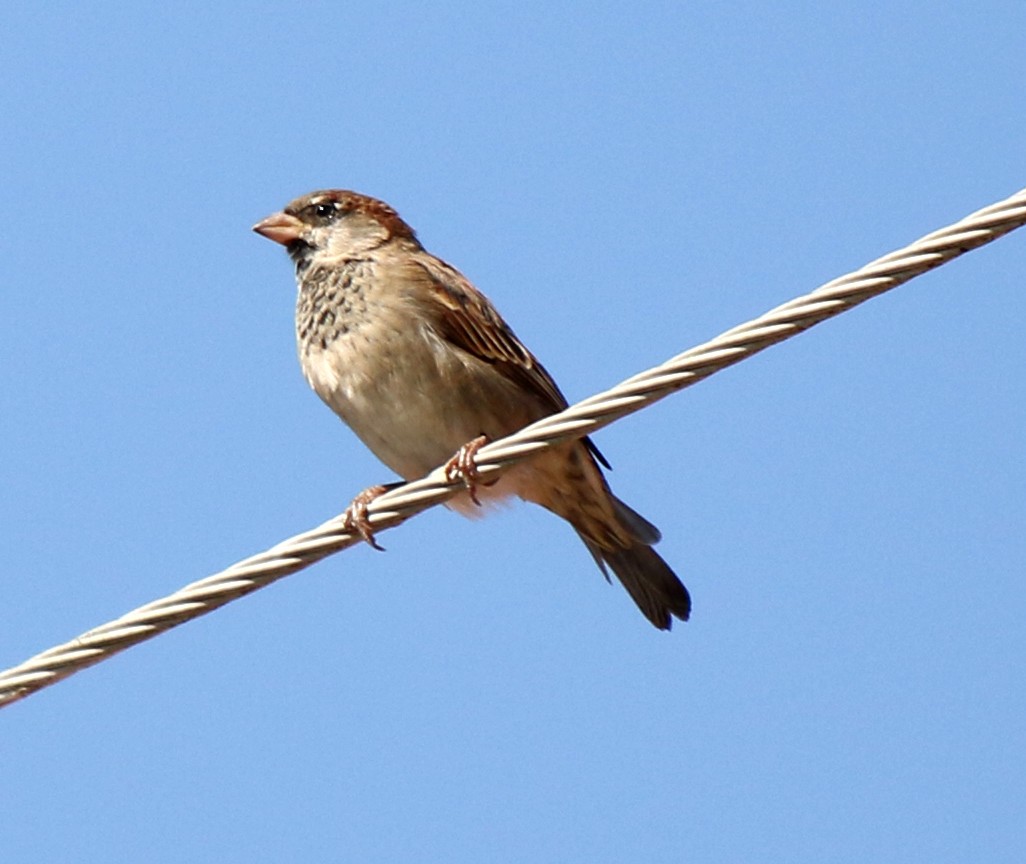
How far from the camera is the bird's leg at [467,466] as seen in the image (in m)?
4.76

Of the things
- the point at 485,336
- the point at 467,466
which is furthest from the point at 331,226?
the point at 467,466

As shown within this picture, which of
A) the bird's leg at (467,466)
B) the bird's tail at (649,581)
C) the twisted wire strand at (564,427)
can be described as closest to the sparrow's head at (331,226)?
the bird's leg at (467,466)

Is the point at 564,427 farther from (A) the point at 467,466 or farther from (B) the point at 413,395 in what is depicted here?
(B) the point at 413,395

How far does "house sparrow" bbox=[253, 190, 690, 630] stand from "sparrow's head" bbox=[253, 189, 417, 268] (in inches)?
0.7

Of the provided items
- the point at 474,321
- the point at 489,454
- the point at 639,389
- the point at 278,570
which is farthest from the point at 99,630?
the point at 474,321

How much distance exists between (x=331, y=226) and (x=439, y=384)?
111 centimetres

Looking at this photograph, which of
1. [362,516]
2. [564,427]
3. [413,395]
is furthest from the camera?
[413,395]

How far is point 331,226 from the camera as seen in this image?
708cm

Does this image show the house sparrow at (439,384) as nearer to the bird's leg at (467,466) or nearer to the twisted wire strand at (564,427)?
the bird's leg at (467,466)

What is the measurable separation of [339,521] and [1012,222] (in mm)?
2560

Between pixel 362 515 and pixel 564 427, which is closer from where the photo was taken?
pixel 564 427

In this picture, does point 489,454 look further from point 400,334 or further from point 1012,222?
point 400,334

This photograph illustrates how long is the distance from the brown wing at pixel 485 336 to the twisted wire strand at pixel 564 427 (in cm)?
184

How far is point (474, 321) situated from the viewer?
6.54 meters
